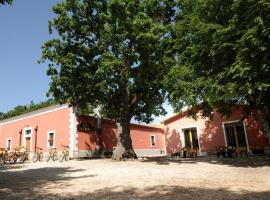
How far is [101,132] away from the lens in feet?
85.3

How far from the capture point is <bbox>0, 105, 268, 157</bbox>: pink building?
20.9 m

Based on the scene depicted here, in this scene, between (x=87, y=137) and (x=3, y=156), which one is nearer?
(x=3, y=156)

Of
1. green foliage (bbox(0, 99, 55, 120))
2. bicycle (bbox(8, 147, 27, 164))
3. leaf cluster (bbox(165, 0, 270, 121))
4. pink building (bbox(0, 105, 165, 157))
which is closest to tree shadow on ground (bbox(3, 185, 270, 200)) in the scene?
leaf cluster (bbox(165, 0, 270, 121))

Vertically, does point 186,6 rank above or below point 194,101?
above

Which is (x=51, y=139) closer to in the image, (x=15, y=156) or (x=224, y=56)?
(x=15, y=156)

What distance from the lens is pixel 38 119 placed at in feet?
88.3

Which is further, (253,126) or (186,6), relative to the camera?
(253,126)

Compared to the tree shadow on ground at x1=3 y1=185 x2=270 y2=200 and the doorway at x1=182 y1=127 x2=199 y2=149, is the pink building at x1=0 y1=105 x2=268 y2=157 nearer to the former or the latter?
the doorway at x1=182 y1=127 x2=199 y2=149

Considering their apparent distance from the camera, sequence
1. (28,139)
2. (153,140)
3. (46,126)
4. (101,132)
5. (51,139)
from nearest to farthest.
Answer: (51,139) → (46,126) → (101,132) → (28,139) → (153,140)

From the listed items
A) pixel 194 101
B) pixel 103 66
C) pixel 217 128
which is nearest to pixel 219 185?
pixel 194 101

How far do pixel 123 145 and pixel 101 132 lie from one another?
8438 mm

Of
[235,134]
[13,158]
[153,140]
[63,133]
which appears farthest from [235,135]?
[13,158]

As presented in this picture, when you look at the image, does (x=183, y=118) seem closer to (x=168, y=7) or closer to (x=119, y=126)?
(x=119, y=126)

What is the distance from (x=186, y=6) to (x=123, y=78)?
549cm
